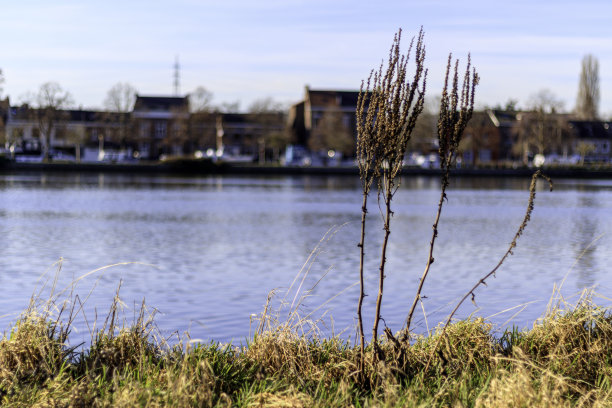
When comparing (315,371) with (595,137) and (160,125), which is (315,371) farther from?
(595,137)

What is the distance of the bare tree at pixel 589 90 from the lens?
153 meters

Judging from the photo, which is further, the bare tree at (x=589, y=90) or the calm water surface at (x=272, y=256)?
the bare tree at (x=589, y=90)

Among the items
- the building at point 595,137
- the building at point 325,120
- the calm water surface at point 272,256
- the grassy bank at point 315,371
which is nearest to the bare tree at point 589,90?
the building at point 595,137

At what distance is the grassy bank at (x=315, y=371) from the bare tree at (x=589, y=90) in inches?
6039

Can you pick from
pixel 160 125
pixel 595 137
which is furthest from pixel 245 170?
pixel 595 137

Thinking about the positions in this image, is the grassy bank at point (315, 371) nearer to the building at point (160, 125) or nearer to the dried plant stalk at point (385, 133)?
the dried plant stalk at point (385, 133)

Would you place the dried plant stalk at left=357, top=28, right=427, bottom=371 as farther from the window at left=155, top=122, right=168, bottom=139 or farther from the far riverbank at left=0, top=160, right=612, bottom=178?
the window at left=155, top=122, right=168, bottom=139

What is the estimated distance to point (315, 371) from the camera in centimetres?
720

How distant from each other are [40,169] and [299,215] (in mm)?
61149

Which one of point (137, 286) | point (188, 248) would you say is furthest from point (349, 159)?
point (137, 286)

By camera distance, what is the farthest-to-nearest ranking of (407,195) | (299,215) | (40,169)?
1. (40,169)
2. (407,195)
3. (299,215)

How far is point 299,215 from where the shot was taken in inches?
1555

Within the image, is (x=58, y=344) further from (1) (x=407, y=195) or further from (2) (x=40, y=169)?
(2) (x=40, y=169)

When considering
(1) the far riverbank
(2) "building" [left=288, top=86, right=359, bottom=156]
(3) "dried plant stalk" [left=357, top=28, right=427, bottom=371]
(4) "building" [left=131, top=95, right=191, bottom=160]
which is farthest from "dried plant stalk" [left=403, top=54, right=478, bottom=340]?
(4) "building" [left=131, top=95, right=191, bottom=160]
